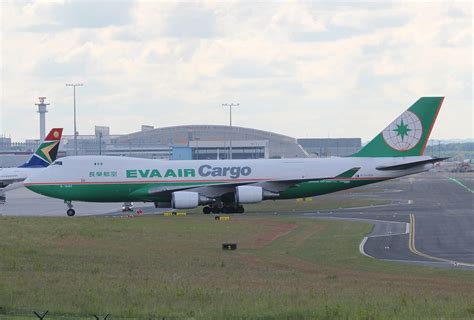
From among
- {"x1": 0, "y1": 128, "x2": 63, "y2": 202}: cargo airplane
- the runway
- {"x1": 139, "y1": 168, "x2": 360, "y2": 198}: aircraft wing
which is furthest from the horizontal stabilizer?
{"x1": 0, "y1": 128, "x2": 63, "y2": 202}: cargo airplane

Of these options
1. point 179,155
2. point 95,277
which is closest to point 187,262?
point 95,277

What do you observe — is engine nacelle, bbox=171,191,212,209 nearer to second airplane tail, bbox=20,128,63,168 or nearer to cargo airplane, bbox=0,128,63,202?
cargo airplane, bbox=0,128,63,202

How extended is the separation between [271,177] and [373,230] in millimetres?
15756

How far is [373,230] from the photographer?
53406 mm

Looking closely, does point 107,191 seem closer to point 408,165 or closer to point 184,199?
point 184,199

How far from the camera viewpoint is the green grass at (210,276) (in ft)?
83.5

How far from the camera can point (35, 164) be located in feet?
324

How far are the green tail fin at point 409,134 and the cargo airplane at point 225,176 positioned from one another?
0.08 m

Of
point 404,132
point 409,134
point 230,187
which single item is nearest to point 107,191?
point 230,187

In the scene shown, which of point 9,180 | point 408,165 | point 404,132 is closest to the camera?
point 408,165

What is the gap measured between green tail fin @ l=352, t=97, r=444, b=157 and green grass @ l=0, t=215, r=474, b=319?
51.7 ft

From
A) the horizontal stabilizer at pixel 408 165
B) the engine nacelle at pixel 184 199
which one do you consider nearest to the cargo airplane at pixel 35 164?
the engine nacelle at pixel 184 199

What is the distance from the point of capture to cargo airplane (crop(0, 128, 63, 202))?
3615 inches

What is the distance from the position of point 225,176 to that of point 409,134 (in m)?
15.1
